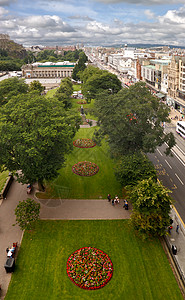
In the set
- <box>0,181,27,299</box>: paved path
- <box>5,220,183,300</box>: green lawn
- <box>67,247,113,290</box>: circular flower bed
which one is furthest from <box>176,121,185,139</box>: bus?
<box>67,247,113,290</box>: circular flower bed

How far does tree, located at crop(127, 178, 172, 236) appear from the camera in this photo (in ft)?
87.2

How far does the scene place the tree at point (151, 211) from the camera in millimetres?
26578

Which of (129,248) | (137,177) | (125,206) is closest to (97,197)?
(125,206)

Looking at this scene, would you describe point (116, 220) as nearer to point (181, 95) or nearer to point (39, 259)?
point (39, 259)

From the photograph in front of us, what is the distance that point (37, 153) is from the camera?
103ft

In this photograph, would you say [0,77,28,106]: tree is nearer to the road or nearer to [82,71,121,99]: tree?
[82,71,121,99]: tree

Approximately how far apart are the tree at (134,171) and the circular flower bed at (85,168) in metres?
10.8

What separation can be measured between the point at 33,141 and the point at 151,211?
60.2 ft

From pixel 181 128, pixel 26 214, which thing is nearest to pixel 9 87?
pixel 181 128

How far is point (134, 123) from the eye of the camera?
129 ft

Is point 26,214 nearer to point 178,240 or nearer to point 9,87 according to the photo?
point 178,240

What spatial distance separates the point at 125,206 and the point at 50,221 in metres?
11.8

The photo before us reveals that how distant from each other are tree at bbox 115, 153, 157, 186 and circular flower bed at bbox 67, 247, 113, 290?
11286 millimetres

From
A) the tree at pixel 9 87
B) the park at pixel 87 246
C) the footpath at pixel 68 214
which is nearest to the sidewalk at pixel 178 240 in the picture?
the footpath at pixel 68 214
